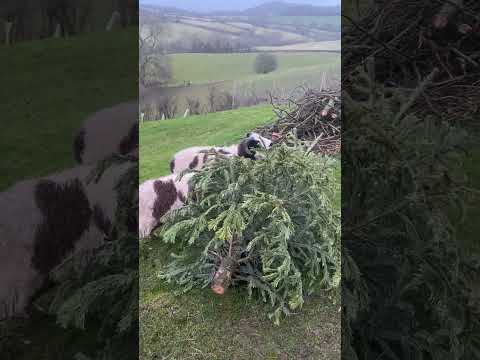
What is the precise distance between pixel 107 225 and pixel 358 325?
1045 mm

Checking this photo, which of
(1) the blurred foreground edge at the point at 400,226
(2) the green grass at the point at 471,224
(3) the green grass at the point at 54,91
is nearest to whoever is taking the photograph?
(3) the green grass at the point at 54,91

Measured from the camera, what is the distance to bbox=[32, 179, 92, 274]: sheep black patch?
1.80 m

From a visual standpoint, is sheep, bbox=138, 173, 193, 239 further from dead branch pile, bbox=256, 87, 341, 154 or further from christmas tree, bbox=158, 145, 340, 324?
dead branch pile, bbox=256, 87, 341, 154

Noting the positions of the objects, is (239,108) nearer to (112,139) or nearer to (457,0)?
(112,139)

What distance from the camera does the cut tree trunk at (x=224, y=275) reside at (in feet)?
6.10

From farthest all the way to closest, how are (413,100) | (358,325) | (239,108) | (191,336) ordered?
1. (413,100)
2. (358,325)
3. (239,108)
4. (191,336)

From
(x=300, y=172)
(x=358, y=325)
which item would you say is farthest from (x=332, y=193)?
(x=358, y=325)

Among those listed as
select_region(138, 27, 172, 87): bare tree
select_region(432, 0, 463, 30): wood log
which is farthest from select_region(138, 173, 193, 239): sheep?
select_region(432, 0, 463, 30): wood log

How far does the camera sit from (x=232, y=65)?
1.93 meters

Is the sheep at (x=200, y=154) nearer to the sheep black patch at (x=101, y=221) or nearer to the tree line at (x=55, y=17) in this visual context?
the sheep black patch at (x=101, y=221)

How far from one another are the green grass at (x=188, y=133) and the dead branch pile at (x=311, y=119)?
46 millimetres

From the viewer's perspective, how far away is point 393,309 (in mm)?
2172

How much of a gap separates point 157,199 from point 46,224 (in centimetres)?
37

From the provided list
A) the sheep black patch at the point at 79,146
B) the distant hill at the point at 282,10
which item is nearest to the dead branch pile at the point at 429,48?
the distant hill at the point at 282,10
